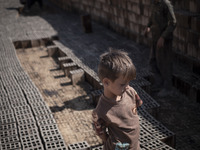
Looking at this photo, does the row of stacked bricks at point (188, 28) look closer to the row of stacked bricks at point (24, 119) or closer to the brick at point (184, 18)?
the brick at point (184, 18)

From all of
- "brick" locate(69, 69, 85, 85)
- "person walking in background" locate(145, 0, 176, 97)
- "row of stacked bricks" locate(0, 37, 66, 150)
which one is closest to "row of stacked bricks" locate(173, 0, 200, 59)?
"person walking in background" locate(145, 0, 176, 97)

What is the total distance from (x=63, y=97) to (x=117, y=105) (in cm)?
395

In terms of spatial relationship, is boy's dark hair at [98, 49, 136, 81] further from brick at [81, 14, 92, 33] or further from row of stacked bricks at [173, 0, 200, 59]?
brick at [81, 14, 92, 33]

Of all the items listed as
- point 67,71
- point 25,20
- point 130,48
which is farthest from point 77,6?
point 67,71

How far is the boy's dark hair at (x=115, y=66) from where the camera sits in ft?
8.00

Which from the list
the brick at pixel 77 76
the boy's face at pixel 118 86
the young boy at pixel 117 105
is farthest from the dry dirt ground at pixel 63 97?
the boy's face at pixel 118 86

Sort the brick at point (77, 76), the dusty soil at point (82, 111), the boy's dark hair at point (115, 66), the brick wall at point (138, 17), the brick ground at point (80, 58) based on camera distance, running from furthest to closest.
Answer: the brick at point (77, 76) → the brick wall at point (138, 17) → the brick ground at point (80, 58) → the dusty soil at point (82, 111) → the boy's dark hair at point (115, 66)

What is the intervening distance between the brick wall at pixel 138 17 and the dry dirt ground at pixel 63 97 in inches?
98.4

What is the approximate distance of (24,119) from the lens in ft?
15.6

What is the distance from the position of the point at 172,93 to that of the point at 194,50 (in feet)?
3.60

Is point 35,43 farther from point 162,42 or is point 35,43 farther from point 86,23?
point 162,42

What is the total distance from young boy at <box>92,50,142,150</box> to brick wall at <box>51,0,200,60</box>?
4.06 meters

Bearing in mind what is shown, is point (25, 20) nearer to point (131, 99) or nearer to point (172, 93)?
point (172, 93)

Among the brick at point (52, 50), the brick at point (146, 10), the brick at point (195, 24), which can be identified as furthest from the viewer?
the brick at point (52, 50)
